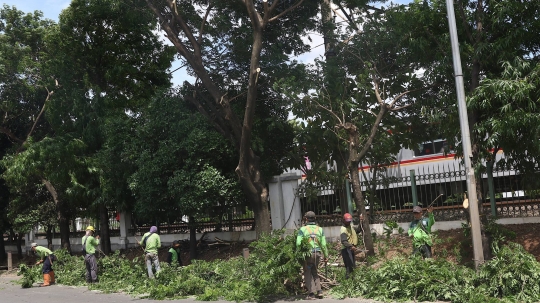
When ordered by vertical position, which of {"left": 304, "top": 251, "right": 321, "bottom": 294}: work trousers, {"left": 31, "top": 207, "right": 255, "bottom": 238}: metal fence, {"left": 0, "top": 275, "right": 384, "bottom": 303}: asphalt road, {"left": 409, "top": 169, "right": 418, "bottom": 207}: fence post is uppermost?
{"left": 409, "top": 169, "right": 418, "bottom": 207}: fence post

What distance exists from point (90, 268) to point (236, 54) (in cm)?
716

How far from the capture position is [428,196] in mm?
14164

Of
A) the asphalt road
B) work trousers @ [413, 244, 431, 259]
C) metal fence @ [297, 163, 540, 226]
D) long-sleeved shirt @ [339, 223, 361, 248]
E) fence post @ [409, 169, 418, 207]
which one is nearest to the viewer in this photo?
work trousers @ [413, 244, 431, 259]

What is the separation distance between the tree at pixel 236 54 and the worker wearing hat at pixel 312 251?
4311 millimetres

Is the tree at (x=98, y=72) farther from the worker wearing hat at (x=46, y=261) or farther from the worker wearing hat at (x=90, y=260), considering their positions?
the worker wearing hat at (x=90, y=260)

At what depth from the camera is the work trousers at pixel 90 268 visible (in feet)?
49.7

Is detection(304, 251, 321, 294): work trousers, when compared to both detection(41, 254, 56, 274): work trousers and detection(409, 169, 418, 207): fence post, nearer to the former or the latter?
detection(409, 169, 418, 207): fence post

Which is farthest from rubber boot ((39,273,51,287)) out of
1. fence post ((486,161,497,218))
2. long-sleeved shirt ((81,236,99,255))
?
fence post ((486,161,497,218))

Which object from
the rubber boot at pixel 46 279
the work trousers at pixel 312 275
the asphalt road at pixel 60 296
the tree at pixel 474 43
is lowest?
the asphalt road at pixel 60 296

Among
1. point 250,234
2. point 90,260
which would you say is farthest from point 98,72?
point 250,234

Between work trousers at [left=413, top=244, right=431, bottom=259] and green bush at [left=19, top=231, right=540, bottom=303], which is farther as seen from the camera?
work trousers at [left=413, top=244, right=431, bottom=259]

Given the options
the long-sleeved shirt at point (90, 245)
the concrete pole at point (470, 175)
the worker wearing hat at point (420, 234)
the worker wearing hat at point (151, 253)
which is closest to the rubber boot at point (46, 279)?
the long-sleeved shirt at point (90, 245)

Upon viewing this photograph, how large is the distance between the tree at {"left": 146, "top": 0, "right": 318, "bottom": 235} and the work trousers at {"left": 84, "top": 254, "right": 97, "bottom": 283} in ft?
14.8

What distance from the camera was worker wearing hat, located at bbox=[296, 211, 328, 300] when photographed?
1005 centimetres
